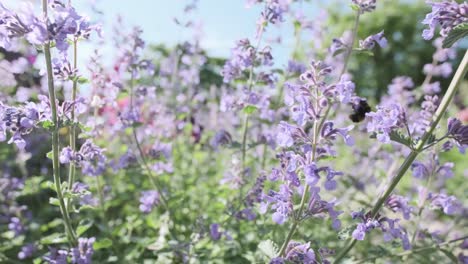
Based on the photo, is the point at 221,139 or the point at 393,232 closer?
the point at 393,232

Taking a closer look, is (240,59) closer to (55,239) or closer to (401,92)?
(55,239)

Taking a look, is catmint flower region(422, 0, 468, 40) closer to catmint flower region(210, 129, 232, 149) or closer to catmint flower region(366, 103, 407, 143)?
catmint flower region(366, 103, 407, 143)

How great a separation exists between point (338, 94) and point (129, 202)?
14.5ft

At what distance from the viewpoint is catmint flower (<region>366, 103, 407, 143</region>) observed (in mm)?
2641

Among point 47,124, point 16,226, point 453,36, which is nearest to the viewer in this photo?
point 453,36

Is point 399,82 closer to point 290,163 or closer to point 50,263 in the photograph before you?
point 290,163

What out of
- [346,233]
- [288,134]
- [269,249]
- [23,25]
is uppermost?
[23,25]

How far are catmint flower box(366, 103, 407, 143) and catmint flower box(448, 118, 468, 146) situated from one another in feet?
0.87

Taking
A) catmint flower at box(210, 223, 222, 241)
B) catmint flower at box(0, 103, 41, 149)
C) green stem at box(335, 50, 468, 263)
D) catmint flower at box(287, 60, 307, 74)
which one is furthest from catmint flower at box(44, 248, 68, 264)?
catmint flower at box(287, 60, 307, 74)

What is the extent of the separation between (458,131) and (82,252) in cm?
264

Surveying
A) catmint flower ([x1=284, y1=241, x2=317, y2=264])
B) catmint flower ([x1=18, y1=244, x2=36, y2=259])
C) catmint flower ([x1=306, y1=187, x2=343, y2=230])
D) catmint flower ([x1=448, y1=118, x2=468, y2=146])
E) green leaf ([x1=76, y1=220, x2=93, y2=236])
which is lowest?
catmint flower ([x1=18, y1=244, x2=36, y2=259])

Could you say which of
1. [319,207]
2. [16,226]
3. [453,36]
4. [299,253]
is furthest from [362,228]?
[16,226]

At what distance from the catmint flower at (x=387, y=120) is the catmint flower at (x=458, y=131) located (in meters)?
0.26

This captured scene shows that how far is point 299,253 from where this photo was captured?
2.72 m
